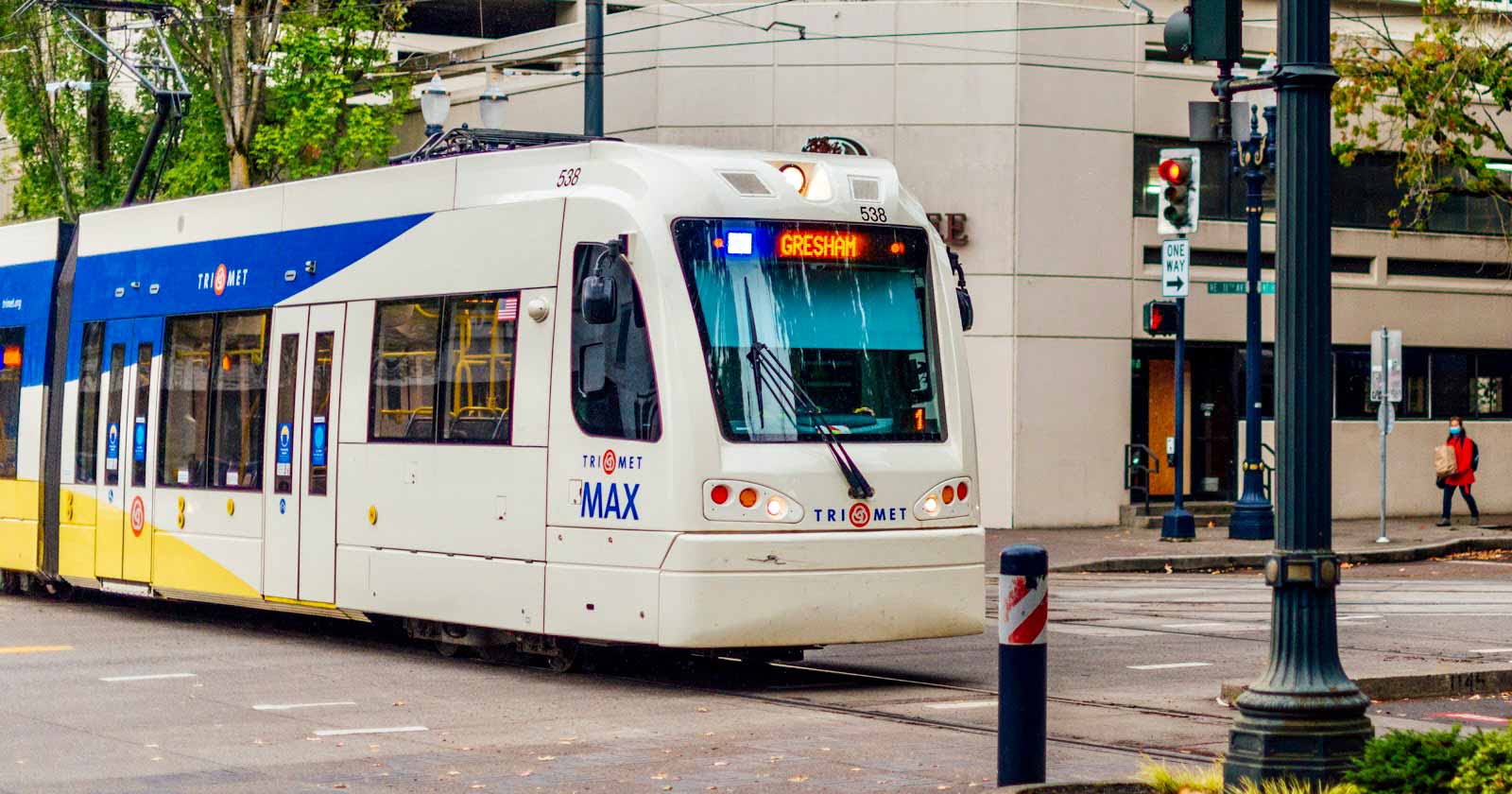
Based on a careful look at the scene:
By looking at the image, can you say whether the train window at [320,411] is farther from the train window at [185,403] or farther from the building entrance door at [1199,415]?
the building entrance door at [1199,415]

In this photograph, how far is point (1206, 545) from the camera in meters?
27.0

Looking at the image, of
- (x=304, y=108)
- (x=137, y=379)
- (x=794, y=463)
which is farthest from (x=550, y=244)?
(x=304, y=108)

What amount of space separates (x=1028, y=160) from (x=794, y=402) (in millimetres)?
18128

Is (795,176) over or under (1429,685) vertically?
over

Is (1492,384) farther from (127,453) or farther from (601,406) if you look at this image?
(601,406)

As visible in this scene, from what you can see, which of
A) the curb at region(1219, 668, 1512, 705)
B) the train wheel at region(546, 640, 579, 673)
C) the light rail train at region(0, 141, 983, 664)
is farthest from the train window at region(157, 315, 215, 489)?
the curb at region(1219, 668, 1512, 705)

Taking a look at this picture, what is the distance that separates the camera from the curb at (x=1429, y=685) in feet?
40.2

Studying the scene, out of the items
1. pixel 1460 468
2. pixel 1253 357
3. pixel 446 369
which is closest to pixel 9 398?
pixel 446 369

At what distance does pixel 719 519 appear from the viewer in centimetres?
1209

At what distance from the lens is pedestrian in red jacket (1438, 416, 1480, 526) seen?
3067cm

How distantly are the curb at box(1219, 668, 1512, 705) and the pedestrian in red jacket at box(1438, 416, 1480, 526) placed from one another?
1857cm

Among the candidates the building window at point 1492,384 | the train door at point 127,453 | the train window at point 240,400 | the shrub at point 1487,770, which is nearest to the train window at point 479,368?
the train window at point 240,400

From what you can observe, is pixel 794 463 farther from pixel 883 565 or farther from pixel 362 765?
pixel 362 765

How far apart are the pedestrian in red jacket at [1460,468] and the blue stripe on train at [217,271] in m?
20.1
